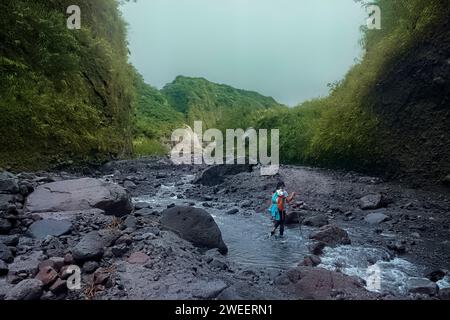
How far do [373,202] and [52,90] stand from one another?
44.9 ft

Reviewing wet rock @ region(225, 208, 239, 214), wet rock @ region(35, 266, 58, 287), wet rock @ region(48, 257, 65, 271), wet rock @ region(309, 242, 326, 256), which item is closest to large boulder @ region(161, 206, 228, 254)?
wet rock @ region(309, 242, 326, 256)

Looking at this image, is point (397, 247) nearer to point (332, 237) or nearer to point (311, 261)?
point (332, 237)

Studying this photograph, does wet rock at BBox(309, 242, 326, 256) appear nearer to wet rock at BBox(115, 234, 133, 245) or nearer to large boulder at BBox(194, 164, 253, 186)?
wet rock at BBox(115, 234, 133, 245)

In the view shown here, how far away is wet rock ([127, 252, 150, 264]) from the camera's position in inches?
219

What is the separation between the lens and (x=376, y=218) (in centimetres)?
1074

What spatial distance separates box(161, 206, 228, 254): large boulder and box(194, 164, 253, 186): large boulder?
29.4 ft

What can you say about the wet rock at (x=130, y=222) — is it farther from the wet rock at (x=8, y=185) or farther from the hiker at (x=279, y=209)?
the hiker at (x=279, y=209)

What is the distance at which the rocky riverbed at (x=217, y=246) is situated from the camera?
197 inches

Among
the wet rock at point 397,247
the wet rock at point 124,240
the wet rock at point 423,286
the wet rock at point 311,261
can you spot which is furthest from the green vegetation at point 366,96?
the wet rock at point 124,240

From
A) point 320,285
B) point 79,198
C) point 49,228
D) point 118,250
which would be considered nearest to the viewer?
point 320,285

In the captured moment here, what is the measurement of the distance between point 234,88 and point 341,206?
114089mm

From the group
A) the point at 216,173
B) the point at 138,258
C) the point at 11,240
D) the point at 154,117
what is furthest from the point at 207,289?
the point at 154,117
